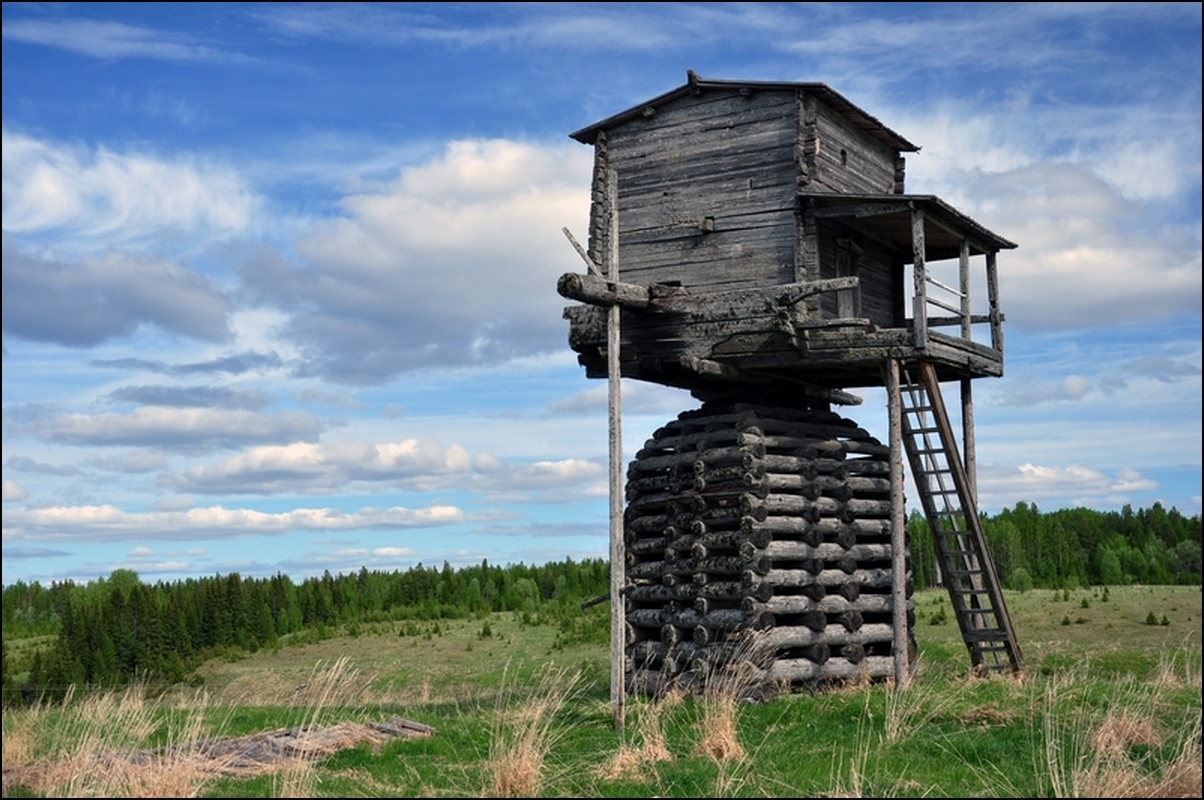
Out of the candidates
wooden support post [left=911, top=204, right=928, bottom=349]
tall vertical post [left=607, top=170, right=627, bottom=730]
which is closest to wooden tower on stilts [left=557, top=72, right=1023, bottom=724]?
wooden support post [left=911, top=204, right=928, bottom=349]

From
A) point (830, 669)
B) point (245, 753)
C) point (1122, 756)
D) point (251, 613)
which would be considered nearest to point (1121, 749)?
point (1122, 756)

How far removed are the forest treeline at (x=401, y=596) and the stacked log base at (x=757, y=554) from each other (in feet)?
68.2

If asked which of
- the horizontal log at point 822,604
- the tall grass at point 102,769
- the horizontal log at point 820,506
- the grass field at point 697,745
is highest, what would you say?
the horizontal log at point 820,506

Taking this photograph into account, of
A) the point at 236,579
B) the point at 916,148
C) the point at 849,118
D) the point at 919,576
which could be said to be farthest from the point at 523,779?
the point at 236,579

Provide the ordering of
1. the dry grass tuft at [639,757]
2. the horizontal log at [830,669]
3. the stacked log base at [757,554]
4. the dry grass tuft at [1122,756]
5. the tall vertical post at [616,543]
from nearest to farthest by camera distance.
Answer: the dry grass tuft at [1122,756] < the dry grass tuft at [639,757] < the tall vertical post at [616,543] < the horizontal log at [830,669] < the stacked log base at [757,554]

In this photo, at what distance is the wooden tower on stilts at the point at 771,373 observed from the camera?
18359 millimetres

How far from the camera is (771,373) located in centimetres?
1991

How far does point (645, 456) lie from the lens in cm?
2112

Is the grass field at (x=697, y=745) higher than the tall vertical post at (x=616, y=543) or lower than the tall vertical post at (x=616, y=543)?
lower

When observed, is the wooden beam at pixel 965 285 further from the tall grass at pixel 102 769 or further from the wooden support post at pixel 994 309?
the tall grass at pixel 102 769

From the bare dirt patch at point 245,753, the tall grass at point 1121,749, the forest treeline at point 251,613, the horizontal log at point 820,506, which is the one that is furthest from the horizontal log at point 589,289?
the forest treeline at point 251,613

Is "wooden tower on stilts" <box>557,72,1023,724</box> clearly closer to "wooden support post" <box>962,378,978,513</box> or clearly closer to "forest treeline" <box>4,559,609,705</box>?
"wooden support post" <box>962,378,978,513</box>

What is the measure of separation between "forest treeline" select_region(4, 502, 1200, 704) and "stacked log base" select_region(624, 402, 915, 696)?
68.2ft

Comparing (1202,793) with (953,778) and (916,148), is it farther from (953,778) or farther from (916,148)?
(916,148)
